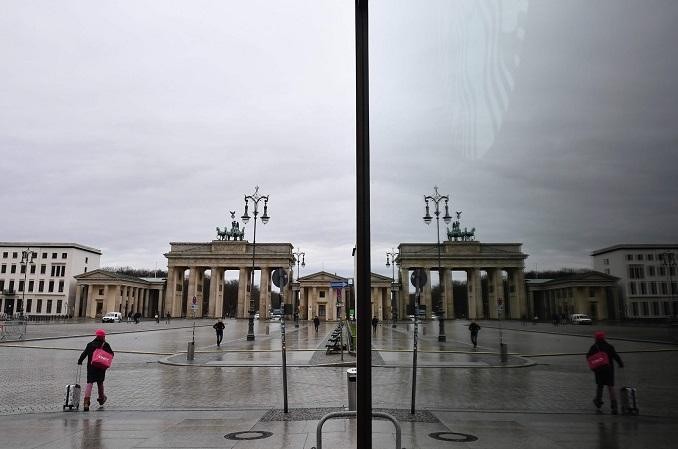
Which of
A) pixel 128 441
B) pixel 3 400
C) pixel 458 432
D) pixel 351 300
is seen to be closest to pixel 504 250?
pixel 458 432

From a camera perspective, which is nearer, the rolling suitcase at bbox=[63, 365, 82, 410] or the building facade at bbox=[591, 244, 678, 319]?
the building facade at bbox=[591, 244, 678, 319]

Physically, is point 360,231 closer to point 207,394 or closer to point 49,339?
point 207,394

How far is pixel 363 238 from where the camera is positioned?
4.08 metres

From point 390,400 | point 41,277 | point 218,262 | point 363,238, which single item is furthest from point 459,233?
point 41,277

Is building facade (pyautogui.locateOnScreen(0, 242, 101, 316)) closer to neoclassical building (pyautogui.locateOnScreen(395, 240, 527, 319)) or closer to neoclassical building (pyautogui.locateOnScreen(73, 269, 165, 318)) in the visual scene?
neoclassical building (pyautogui.locateOnScreen(73, 269, 165, 318))

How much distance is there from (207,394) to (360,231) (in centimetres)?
937

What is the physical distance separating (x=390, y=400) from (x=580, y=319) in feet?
20.2

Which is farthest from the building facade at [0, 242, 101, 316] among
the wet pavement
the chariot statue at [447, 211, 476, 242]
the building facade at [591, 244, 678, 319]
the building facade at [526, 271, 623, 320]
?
the building facade at [591, 244, 678, 319]

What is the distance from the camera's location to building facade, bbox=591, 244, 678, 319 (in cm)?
234

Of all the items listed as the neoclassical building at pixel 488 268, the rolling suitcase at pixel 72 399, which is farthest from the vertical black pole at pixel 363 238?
the rolling suitcase at pixel 72 399

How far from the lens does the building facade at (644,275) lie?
2342 mm

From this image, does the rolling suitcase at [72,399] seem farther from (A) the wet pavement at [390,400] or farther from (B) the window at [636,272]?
(B) the window at [636,272]

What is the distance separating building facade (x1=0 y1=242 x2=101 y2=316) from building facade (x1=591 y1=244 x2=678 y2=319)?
430 ft

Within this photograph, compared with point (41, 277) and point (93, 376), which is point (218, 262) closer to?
point (41, 277)
